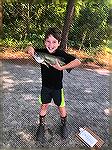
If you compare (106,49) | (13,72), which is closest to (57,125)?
(13,72)

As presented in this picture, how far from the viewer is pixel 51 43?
414 cm

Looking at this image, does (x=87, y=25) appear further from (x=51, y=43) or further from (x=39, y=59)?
(x=39, y=59)

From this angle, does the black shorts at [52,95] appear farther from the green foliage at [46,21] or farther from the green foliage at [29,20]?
the green foliage at [29,20]

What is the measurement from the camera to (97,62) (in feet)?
40.7

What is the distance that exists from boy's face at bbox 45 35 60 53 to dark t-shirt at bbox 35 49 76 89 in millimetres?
50

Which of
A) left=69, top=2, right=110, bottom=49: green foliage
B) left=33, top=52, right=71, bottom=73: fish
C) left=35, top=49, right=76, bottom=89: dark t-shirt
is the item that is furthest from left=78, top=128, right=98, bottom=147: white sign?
left=69, top=2, right=110, bottom=49: green foliage

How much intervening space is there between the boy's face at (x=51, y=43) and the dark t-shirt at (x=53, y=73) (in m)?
0.05

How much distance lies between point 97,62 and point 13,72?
470 centimetres

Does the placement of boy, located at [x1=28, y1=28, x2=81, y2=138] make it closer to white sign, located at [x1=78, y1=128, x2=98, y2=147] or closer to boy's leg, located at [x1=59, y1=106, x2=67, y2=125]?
boy's leg, located at [x1=59, y1=106, x2=67, y2=125]

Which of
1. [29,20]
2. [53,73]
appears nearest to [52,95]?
[53,73]

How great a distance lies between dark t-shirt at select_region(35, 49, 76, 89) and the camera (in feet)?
13.7

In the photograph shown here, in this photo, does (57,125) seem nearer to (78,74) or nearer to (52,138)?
(52,138)

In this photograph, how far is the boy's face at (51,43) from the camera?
4133 mm

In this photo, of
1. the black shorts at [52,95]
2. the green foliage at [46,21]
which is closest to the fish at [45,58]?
the black shorts at [52,95]
